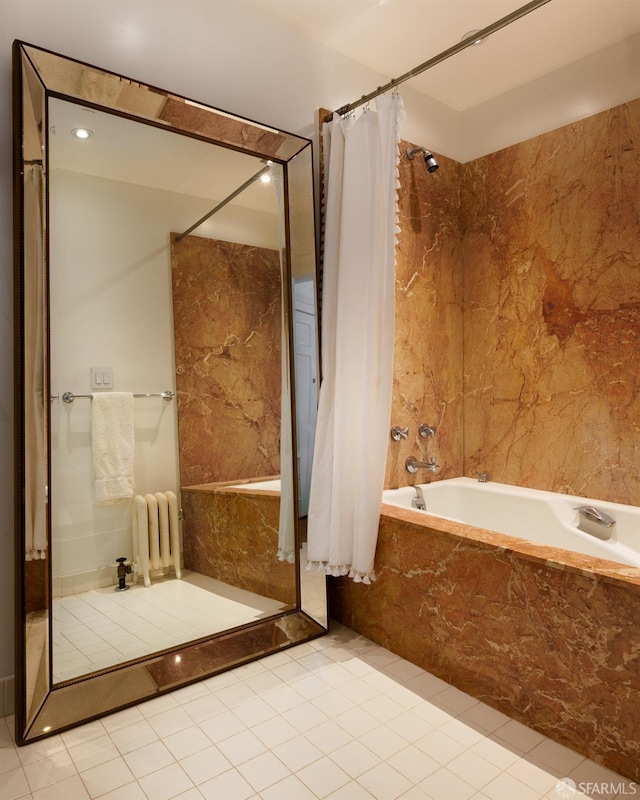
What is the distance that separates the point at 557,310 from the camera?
264 cm

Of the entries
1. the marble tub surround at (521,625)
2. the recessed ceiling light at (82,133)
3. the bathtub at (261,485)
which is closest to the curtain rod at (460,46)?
the recessed ceiling light at (82,133)

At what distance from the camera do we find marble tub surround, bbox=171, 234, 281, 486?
78.7 inches

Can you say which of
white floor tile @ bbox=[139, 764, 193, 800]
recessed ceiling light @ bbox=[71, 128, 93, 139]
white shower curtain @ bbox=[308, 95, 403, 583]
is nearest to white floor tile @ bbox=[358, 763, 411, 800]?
white floor tile @ bbox=[139, 764, 193, 800]

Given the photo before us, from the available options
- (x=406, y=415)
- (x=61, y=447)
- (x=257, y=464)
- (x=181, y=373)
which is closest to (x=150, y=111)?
(x=181, y=373)

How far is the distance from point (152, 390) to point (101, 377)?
0.61ft

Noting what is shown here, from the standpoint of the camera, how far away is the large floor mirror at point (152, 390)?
1622 millimetres

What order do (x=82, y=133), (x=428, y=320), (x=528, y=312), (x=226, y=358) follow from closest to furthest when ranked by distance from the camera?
1. (x=82, y=133)
2. (x=226, y=358)
3. (x=528, y=312)
4. (x=428, y=320)

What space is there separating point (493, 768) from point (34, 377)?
1700 mm

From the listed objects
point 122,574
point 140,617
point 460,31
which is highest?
point 460,31

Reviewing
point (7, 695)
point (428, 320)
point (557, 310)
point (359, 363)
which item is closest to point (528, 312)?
point (557, 310)

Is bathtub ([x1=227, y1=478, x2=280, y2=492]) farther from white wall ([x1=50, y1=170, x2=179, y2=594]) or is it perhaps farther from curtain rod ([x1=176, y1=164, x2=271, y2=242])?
curtain rod ([x1=176, y1=164, x2=271, y2=242])

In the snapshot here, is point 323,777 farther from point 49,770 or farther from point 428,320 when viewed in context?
point 428,320

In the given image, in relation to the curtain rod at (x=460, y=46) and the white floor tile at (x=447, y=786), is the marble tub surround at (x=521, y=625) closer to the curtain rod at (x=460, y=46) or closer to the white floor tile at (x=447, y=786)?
the white floor tile at (x=447, y=786)

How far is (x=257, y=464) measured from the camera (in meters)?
2.19
